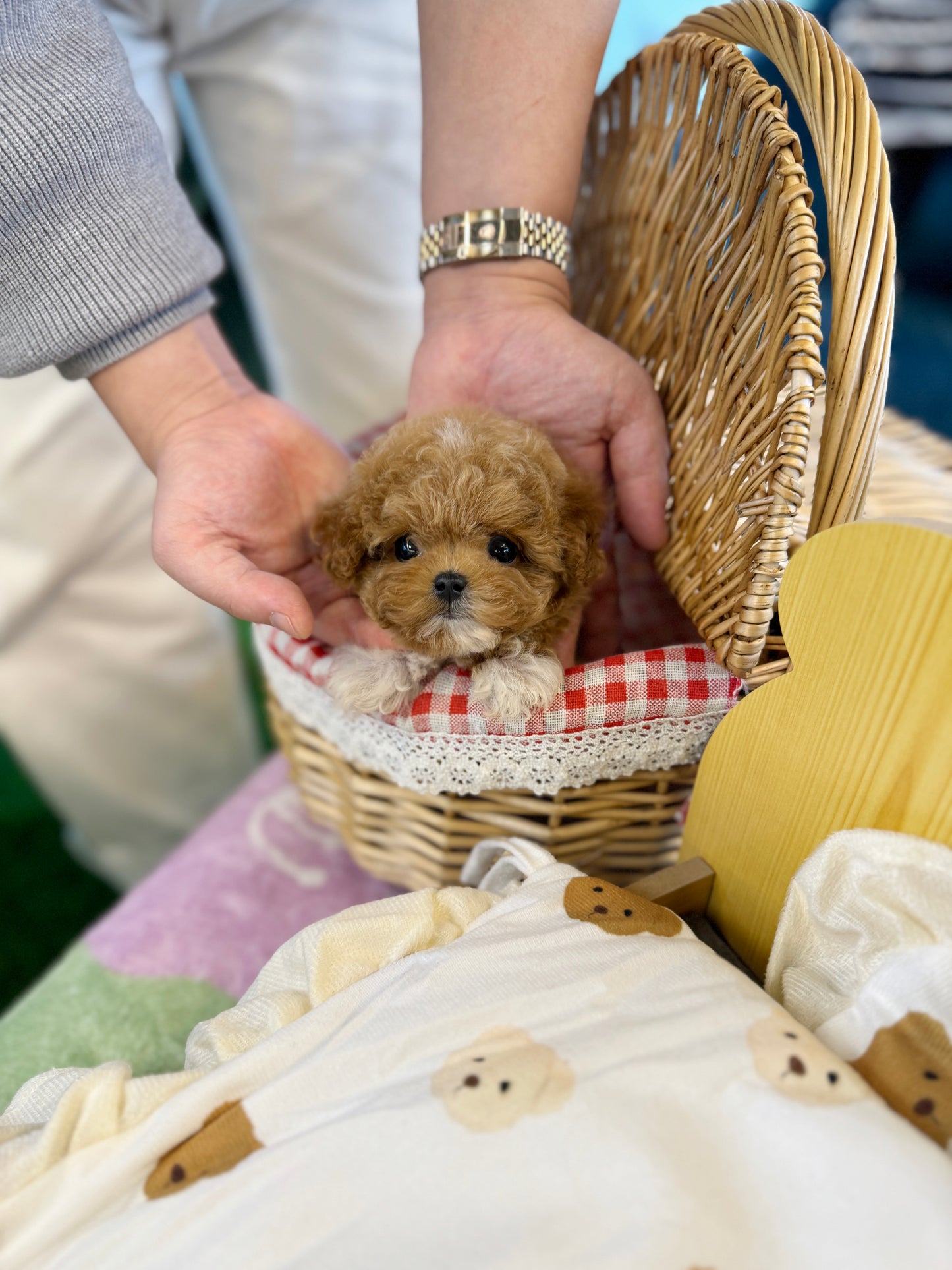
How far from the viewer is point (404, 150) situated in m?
1.73

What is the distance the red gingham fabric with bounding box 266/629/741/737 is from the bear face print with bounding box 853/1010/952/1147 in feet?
1.12

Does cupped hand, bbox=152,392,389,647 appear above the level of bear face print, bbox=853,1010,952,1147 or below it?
above

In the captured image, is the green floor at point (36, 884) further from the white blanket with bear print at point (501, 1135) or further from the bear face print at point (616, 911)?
the bear face print at point (616, 911)

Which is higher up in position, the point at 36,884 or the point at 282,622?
the point at 282,622

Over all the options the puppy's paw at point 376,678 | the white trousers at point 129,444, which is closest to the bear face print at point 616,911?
the puppy's paw at point 376,678

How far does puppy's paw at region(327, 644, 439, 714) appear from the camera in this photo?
92 cm

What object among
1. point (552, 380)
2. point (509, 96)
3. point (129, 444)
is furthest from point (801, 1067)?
point (129, 444)

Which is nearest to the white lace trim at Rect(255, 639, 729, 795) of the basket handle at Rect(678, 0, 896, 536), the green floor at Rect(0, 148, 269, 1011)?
the basket handle at Rect(678, 0, 896, 536)

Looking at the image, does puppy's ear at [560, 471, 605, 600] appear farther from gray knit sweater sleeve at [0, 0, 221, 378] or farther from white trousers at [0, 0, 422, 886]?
white trousers at [0, 0, 422, 886]

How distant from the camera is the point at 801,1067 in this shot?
0.64 meters

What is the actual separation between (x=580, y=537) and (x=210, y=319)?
0.64 metres

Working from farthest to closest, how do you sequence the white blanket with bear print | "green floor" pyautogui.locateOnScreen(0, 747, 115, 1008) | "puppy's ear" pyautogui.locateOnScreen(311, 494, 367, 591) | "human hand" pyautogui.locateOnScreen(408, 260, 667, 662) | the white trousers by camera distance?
1. "green floor" pyautogui.locateOnScreen(0, 747, 115, 1008)
2. the white trousers
3. "human hand" pyautogui.locateOnScreen(408, 260, 667, 662)
4. "puppy's ear" pyautogui.locateOnScreen(311, 494, 367, 591)
5. the white blanket with bear print

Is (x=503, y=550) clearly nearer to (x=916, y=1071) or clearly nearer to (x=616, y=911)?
(x=616, y=911)

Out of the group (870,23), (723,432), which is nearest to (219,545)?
(723,432)
